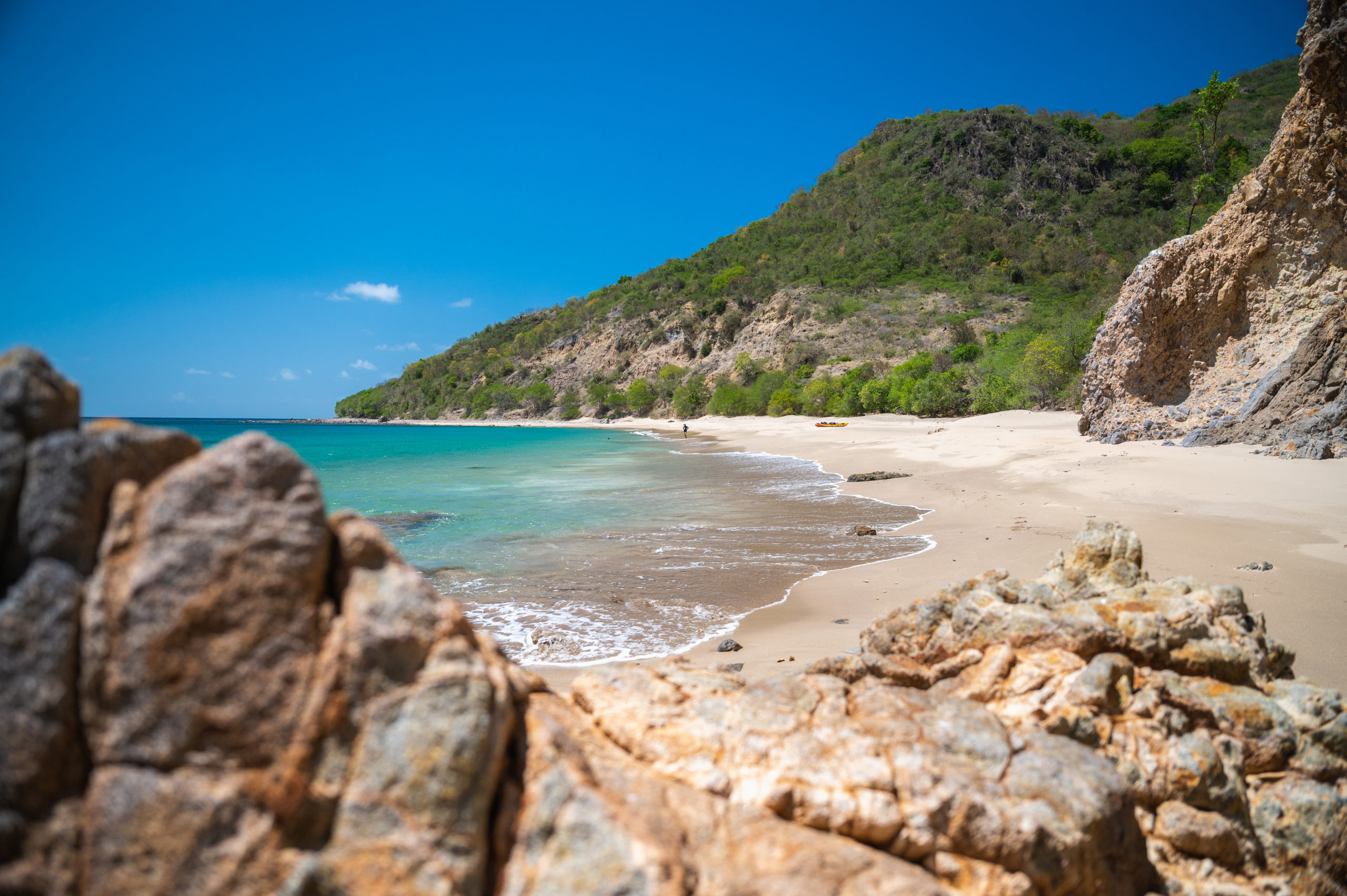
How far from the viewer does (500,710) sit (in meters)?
2.03

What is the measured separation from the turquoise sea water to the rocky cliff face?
8358 millimetres

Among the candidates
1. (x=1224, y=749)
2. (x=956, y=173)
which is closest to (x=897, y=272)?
(x=956, y=173)

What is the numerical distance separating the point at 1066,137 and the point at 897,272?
139 feet

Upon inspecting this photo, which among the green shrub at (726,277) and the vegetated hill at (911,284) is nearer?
A: the vegetated hill at (911,284)

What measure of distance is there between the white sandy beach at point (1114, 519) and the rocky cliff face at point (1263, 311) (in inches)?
47.8

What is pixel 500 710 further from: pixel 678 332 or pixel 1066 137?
pixel 1066 137

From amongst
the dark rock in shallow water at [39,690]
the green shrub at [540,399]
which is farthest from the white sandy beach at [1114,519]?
the green shrub at [540,399]

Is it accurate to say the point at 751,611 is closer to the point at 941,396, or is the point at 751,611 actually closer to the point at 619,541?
the point at 619,541

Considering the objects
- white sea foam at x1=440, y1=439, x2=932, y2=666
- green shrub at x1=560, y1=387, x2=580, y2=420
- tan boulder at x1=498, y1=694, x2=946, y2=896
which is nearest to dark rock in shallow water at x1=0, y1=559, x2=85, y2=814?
tan boulder at x1=498, y1=694, x2=946, y2=896

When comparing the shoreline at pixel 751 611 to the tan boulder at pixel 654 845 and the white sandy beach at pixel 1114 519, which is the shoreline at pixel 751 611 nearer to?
the white sandy beach at pixel 1114 519

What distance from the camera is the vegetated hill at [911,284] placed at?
49469 millimetres

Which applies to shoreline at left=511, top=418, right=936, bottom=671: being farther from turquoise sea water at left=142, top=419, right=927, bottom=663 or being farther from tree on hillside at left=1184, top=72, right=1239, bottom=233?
tree on hillside at left=1184, top=72, right=1239, bottom=233

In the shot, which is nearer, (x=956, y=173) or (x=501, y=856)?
(x=501, y=856)

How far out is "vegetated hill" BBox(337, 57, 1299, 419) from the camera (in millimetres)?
49469
